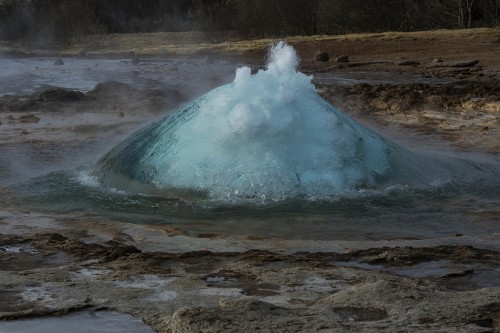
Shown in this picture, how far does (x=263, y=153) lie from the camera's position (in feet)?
20.7

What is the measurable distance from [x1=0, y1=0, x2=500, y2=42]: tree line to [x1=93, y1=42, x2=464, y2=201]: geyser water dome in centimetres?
2160

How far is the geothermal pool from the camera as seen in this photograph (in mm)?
5652

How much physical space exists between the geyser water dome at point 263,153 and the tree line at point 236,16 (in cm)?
2160

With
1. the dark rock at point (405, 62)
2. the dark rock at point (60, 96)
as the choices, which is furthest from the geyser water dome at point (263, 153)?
the dark rock at point (405, 62)

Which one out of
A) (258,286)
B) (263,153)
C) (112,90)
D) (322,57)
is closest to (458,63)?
(322,57)

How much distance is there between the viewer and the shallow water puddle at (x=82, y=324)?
3.34 m

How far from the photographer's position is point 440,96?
1211 cm

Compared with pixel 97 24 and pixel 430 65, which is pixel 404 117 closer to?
pixel 430 65

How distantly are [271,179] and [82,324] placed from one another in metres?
2.89

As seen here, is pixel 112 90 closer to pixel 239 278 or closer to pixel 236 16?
pixel 239 278

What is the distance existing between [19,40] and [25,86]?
20217 millimetres

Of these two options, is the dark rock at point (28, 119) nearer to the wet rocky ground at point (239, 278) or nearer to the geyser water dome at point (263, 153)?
the wet rocky ground at point (239, 278)

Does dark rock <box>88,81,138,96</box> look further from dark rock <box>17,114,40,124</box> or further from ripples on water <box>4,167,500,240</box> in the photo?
ripples on water <box>4,167,500,240</box>

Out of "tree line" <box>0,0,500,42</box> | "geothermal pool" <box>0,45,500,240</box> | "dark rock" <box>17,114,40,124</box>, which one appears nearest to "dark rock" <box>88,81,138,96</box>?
"dark rock" <box>17,114,40,124</box>
